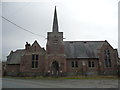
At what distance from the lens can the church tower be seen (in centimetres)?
3167

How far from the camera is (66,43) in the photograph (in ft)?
125

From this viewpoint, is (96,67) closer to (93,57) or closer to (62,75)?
(93,57)

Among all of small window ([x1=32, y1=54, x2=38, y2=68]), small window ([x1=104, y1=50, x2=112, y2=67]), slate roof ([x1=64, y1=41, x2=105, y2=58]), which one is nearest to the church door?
slate roof ([x1=64, y1=41, x2=105, y2=58])

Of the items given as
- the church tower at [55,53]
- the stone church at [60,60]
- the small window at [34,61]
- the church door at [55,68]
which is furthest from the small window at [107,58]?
the small window at [34,61]

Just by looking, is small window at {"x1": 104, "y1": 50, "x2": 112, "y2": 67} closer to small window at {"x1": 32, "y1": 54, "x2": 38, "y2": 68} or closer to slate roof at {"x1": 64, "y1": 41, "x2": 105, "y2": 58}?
slate roof at {"x1": 64, "y1": 41, "x2": 105, "y2": 58}

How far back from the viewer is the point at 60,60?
3186 cm

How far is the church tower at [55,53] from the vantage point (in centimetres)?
3167

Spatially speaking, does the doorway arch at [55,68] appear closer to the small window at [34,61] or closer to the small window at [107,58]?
the small window at [34,61]

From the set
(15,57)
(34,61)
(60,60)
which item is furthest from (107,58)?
(15,57)

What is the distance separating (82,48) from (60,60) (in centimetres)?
777

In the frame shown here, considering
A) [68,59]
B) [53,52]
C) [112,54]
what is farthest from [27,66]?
[112,54]

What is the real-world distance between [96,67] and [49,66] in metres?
11.7

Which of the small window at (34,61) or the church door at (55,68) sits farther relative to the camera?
the small window at (34,61)

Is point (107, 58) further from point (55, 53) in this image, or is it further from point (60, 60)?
point (55, 53)
